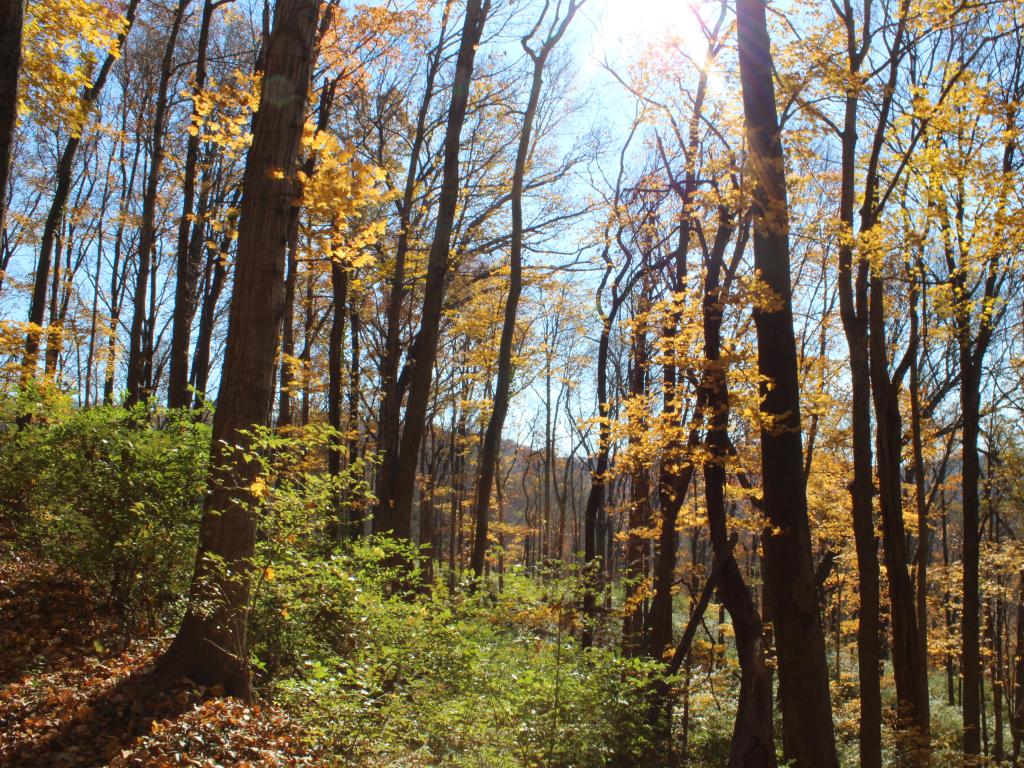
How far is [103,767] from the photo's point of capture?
11.2ft

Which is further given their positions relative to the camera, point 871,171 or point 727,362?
point 871,171

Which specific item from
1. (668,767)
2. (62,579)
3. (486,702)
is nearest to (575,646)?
(486,702)

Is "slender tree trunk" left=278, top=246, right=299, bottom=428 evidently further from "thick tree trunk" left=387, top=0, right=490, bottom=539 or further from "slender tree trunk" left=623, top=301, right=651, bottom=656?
"slender tree trunk" left=623, top=301, right=651, bottom=656

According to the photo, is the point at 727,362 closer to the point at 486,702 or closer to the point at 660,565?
the point at 486,702

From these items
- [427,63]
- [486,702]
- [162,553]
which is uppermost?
[427,63]

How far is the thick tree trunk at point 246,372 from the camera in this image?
4.35 m

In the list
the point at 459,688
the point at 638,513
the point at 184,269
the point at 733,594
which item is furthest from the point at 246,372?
the point at 638,513

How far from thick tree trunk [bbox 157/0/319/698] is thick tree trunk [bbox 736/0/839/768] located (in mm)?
4080

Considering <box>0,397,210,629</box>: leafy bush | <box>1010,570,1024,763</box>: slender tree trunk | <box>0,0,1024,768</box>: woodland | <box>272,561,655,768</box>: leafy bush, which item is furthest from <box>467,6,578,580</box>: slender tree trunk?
<box>1010,570,1024,763</box>: slender tree trunk

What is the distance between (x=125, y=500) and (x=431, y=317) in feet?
13.6

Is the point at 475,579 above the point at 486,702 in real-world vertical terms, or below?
above

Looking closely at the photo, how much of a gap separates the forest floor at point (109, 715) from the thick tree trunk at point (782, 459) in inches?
159

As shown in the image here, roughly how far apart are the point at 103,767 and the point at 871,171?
8.96 m

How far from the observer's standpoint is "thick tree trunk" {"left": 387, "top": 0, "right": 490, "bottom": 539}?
812cm
